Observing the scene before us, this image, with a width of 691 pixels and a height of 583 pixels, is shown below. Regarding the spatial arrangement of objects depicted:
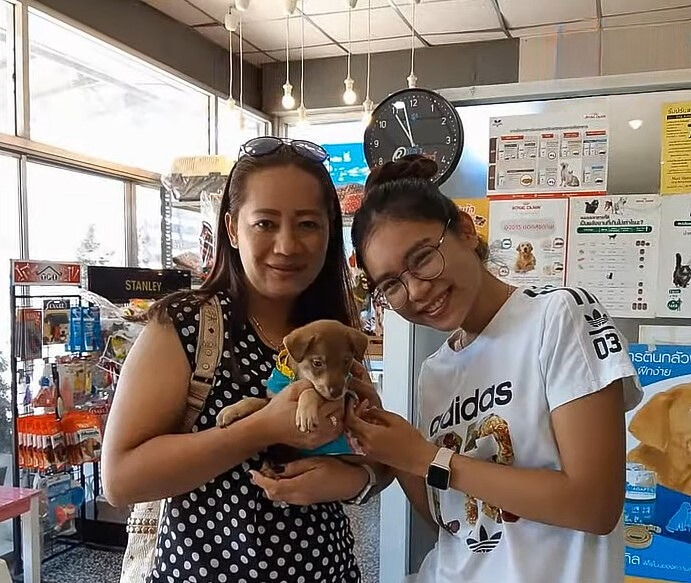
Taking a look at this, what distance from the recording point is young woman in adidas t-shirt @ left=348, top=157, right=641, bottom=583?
93cm

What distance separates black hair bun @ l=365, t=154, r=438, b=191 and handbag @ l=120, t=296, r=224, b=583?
34cm

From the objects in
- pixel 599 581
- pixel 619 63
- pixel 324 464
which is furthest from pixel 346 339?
pixel 619 63

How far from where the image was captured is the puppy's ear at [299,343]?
0.97 metres

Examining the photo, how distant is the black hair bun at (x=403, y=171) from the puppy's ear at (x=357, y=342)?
0.87ft

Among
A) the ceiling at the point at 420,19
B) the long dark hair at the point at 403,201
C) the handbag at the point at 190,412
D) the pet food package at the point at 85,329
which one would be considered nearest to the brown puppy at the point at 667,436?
the long dark hair at the point at 403,201

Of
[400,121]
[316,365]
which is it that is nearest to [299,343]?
[316,365]

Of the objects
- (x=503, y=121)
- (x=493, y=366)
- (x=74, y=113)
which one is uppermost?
(x=74, y=113)

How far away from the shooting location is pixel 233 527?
984 millimetres

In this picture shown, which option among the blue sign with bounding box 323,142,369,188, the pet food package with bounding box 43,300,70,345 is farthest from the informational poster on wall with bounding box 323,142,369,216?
the pet food package with bounding box 43,300,70,345

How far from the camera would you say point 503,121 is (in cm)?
189

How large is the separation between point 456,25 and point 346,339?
4.67m

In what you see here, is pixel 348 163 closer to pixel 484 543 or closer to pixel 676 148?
pixel 676 148

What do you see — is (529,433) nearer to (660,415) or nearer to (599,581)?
(599,581)

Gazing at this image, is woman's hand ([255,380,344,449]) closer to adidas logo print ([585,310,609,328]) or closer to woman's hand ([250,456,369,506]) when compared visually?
woman's hand ([250,456,369,506])
